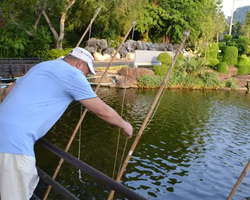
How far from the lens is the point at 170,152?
952 centimetres

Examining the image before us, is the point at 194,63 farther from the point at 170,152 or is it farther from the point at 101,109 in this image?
the point at 101,109

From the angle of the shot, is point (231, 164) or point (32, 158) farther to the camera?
point (231, 164)

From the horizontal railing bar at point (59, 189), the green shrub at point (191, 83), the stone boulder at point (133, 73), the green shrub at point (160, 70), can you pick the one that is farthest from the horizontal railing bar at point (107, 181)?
the green shrub at point (191, 83)

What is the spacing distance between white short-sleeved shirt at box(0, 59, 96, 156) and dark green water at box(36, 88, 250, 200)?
4.75 meters

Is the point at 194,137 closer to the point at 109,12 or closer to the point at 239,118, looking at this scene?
the point at 239,118

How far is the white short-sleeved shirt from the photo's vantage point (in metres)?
2.25

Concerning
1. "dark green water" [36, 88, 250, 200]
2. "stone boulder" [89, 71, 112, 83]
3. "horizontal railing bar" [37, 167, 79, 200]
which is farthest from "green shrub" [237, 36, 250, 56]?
"horizontal railing bar" [37, 167, 79, 200]

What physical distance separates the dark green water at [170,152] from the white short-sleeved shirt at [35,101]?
187 inches

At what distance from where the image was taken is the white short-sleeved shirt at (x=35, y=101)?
225 centimetres

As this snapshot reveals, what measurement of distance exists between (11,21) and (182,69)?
1320 cm

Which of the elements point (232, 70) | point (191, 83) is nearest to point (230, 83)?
point (191, 83)

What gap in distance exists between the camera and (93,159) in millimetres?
8664

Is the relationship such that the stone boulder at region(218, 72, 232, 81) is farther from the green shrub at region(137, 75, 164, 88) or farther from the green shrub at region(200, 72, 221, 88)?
the green shrub at region(137, 75, 164, 88)

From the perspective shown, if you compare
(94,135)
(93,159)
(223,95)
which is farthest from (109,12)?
(93,159)
